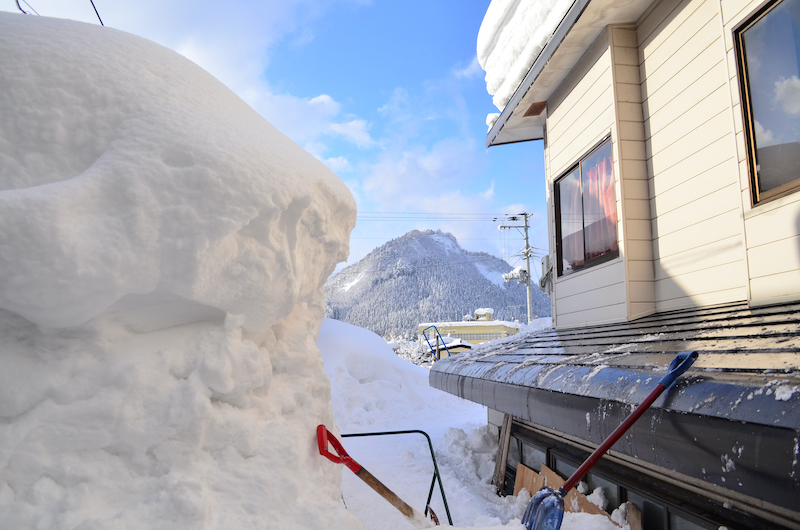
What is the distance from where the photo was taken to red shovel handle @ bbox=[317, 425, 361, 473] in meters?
1.72

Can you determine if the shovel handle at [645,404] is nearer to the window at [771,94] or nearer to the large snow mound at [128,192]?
the large snow mound at [128,192]

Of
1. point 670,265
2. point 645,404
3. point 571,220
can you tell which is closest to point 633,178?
point 670,265

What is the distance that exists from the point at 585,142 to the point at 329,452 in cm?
482

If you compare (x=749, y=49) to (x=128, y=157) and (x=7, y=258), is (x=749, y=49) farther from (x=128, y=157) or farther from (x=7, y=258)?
(x=7, y=258)

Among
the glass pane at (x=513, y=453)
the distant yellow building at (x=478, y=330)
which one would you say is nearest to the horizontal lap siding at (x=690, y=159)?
the glass pane at (x=513, y=453)

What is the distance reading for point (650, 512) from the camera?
3.08m

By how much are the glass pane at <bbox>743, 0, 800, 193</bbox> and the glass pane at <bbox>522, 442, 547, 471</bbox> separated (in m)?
3.14

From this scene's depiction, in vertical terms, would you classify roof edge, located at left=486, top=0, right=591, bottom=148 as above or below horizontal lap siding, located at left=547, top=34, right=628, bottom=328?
above

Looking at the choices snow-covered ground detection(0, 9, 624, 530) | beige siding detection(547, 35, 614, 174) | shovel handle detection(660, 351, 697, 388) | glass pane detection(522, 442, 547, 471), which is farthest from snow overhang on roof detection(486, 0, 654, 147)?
glass pane detection(522, 442, 547, 471)

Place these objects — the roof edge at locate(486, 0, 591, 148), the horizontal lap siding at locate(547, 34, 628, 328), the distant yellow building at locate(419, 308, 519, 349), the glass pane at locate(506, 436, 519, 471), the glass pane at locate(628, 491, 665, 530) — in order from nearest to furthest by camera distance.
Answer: the glass pane at locate(628, 491, 665, 530) < the roof edge at locate(486, 0, 591, 148) < the horizontal lap siding at locate(547, 34, 628, 328) < the glass pane at locate(506, 436, 519, 471) < the distant yellow building at locate(419, 308, 519, 349)

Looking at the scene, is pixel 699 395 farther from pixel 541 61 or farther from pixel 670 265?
pixel 541 61

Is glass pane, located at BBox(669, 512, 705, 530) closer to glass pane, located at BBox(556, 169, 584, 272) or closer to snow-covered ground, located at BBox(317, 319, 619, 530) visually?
snow-covered ground, located at BBox(317, 319, 619, 530)

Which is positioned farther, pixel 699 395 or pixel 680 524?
pixel 680 524

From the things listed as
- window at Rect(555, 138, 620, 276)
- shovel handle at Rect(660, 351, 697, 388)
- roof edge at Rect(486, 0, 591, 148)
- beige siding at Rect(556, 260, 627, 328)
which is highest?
roof edge at Rect(486, 0, 591, 148)
